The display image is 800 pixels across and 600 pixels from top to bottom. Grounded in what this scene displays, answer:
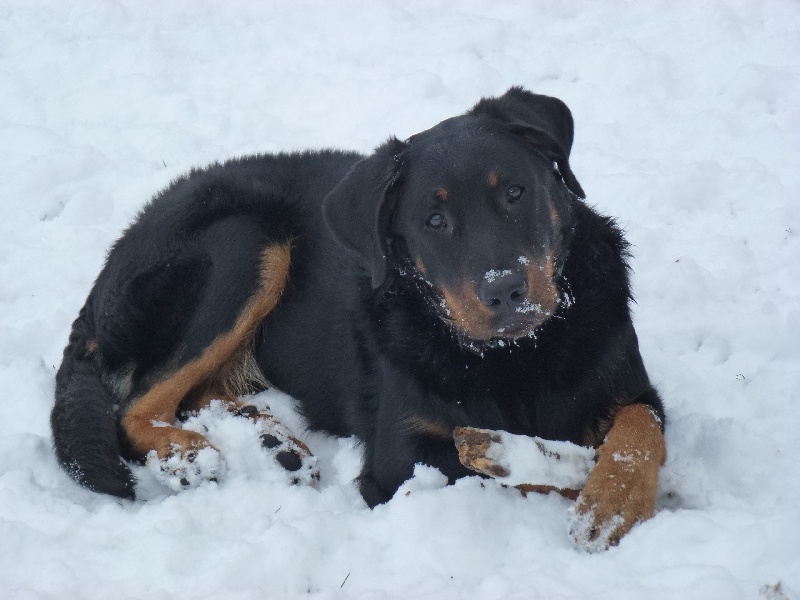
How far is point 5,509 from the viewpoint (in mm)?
3539

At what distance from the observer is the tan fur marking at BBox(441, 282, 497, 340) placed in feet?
10.6

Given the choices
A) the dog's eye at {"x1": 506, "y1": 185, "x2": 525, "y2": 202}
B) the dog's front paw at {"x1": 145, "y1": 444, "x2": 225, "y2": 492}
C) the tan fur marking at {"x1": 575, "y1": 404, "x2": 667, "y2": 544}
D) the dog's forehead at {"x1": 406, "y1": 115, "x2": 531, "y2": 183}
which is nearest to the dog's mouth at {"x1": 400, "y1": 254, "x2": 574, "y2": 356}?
the dog's eye at {"x1": 506, "y1": 185, "x2": 525, "y2": 202}

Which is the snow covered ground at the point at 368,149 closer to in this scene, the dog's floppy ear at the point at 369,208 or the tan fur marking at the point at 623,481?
the tan fur marking at the point at 623,481

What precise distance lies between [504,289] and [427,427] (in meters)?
0.80

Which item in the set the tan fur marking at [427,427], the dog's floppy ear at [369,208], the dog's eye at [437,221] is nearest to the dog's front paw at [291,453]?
the tan fur marking at [427,427]

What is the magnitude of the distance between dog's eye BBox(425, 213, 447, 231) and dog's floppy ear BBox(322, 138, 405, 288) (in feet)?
0.71

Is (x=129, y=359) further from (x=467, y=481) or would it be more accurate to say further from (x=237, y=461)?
(x=467, y=481)

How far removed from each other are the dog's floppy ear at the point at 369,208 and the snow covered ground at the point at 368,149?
963 millimetres

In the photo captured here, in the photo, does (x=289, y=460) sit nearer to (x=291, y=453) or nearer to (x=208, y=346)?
(x=291, y=453)

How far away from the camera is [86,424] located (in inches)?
156

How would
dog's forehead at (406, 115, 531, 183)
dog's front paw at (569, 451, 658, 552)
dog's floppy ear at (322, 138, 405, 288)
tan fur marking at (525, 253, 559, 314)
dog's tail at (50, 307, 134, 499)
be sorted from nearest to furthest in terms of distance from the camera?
dog's front paw at (569, 451, 658, 552)
tan fur marking at (525, 253, 559, 314)
dog's forehead at (406, 115, 531, 183)
dog's floppy ear at (322, 138, 405, 288)
dog's tail at (50, 307, 134, 499)

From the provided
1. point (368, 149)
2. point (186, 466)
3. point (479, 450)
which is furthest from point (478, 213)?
point (368, 149)

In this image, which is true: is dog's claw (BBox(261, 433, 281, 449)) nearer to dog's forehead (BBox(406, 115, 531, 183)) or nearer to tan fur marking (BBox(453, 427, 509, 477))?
tan fur marking (BBox(453, 427, 509, 477))

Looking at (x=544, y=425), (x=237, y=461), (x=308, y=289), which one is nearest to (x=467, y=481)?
(x=544, y=425)
